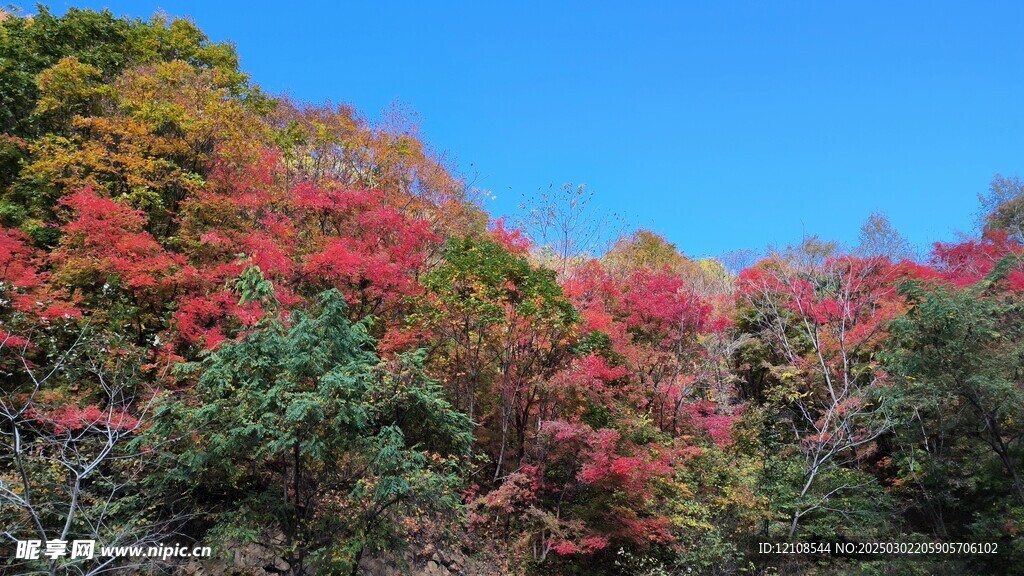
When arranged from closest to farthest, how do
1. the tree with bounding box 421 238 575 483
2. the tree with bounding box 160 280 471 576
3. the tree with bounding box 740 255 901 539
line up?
the tree with bounding box 160 280 471 576 < the tree with bounding box 421 238 575 483 < the tree with bounding box 740 255 901 539

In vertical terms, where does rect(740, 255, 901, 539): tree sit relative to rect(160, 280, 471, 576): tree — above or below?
above

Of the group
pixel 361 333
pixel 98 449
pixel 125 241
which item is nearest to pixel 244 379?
pixel 361 333

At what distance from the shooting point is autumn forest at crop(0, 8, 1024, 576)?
7.96m

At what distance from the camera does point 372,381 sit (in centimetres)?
795

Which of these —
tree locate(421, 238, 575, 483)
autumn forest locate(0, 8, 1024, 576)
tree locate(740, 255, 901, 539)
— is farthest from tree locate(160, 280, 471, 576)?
tree locate(740, 255, 901, 539)

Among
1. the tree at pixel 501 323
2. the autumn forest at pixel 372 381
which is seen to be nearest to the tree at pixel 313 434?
the autumn forest at pixel 372 381

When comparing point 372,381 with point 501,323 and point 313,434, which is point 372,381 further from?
point 501,323

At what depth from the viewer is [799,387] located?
20672 mm

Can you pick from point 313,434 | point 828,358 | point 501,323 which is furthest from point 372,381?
point 828,358

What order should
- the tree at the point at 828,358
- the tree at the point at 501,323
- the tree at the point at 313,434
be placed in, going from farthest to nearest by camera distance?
the tree at the point at 828,358
the tree at the point at 501,323
the tree at the point at 313,434

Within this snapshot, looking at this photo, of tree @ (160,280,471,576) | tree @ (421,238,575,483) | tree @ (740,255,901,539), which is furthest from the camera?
tree @ (740,255,901,539)

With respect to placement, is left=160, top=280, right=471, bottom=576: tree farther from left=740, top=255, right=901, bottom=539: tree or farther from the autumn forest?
left=740, top=255, right=901, bottom=539: tree

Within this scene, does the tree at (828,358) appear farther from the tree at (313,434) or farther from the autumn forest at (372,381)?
the tree at (313,434)

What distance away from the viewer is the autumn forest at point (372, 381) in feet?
26.1
